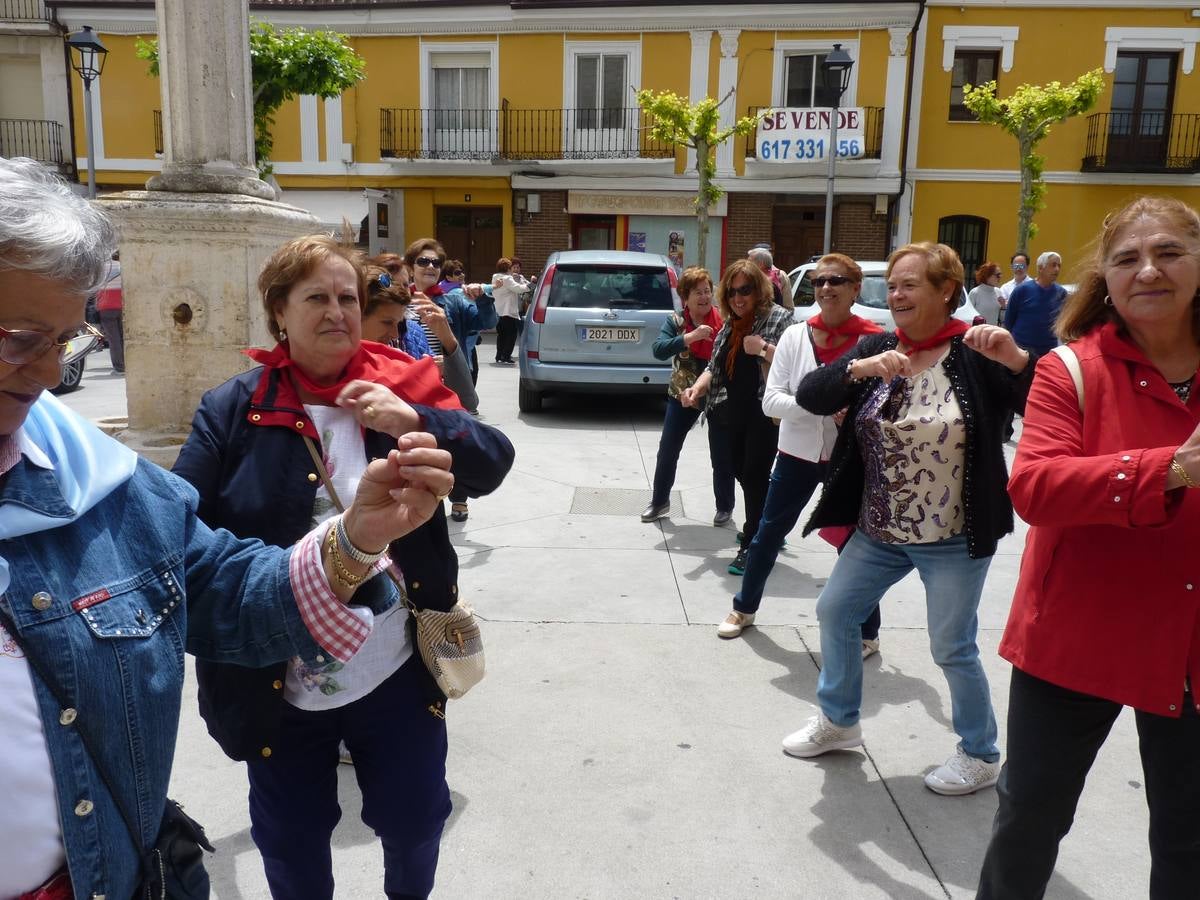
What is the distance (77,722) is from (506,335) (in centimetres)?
1416

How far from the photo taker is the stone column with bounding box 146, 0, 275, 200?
201 inches

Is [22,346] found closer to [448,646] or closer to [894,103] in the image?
[448,646]

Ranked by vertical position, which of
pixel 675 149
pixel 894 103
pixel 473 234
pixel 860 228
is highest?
pixel 894 103

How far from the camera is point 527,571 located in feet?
17.8

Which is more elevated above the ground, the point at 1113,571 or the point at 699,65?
the point at 699,65

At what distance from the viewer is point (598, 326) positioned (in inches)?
392

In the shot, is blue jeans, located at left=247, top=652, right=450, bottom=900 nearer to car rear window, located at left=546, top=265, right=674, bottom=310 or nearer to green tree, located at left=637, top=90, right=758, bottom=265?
car rear window, located at left=546, top=265, right=674, bottom=310

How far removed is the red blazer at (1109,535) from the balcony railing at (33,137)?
26.8 meters

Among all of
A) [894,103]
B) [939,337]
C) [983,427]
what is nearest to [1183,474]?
→ [983,427]

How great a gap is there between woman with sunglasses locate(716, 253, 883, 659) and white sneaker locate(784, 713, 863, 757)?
88 centimetres

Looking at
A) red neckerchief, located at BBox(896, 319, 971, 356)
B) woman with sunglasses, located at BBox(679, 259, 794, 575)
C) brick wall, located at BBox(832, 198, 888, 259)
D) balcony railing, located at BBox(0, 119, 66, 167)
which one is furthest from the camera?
balcony railing, located at BBox(0, 119, 66, 167)

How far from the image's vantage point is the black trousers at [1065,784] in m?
2.10

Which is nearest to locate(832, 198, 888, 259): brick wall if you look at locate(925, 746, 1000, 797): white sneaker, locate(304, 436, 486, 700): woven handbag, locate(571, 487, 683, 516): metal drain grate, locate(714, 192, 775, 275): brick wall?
locate(714, 192, 775, 275): brick wall

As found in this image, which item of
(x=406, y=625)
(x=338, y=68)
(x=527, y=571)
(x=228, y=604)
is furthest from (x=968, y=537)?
(x=338, y=68)
